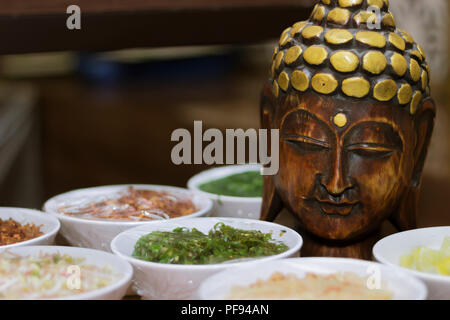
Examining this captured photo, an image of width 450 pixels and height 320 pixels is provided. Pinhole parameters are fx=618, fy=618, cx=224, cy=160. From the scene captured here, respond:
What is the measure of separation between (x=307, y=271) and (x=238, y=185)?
74cm

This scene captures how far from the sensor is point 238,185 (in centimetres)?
174

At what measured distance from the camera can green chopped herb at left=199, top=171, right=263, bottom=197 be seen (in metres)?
1.67

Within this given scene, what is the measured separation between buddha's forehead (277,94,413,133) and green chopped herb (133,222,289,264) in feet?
0.79

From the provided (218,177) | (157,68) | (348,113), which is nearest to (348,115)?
(348,113)

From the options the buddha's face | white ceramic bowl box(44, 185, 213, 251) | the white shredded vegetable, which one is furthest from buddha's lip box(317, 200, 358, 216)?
the white shredded vegetable

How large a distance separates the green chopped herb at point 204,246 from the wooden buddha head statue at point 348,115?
0.12m

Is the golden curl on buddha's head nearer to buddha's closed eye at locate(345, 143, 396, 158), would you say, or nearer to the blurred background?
buddha's closed eye at locate(345, 143, 396, 158)

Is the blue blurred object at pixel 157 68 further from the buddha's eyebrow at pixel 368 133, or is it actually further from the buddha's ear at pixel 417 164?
the buddha's eyebrow at pixel 368 133

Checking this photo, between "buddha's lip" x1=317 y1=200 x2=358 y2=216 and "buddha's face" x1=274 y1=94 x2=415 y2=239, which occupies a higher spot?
"buddha's face" x1=274 y1=94 x2=415 y2=239

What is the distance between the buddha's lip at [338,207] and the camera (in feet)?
3.77

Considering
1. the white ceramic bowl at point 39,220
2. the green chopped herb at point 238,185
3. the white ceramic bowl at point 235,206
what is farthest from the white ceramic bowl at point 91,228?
the green chopped herb at point 238,185

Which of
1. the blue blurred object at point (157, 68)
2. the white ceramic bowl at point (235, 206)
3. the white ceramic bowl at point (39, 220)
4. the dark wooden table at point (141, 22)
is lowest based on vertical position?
the white ceramic bowl at point (235, 206)

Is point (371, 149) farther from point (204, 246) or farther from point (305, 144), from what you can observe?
point (204, 246)
